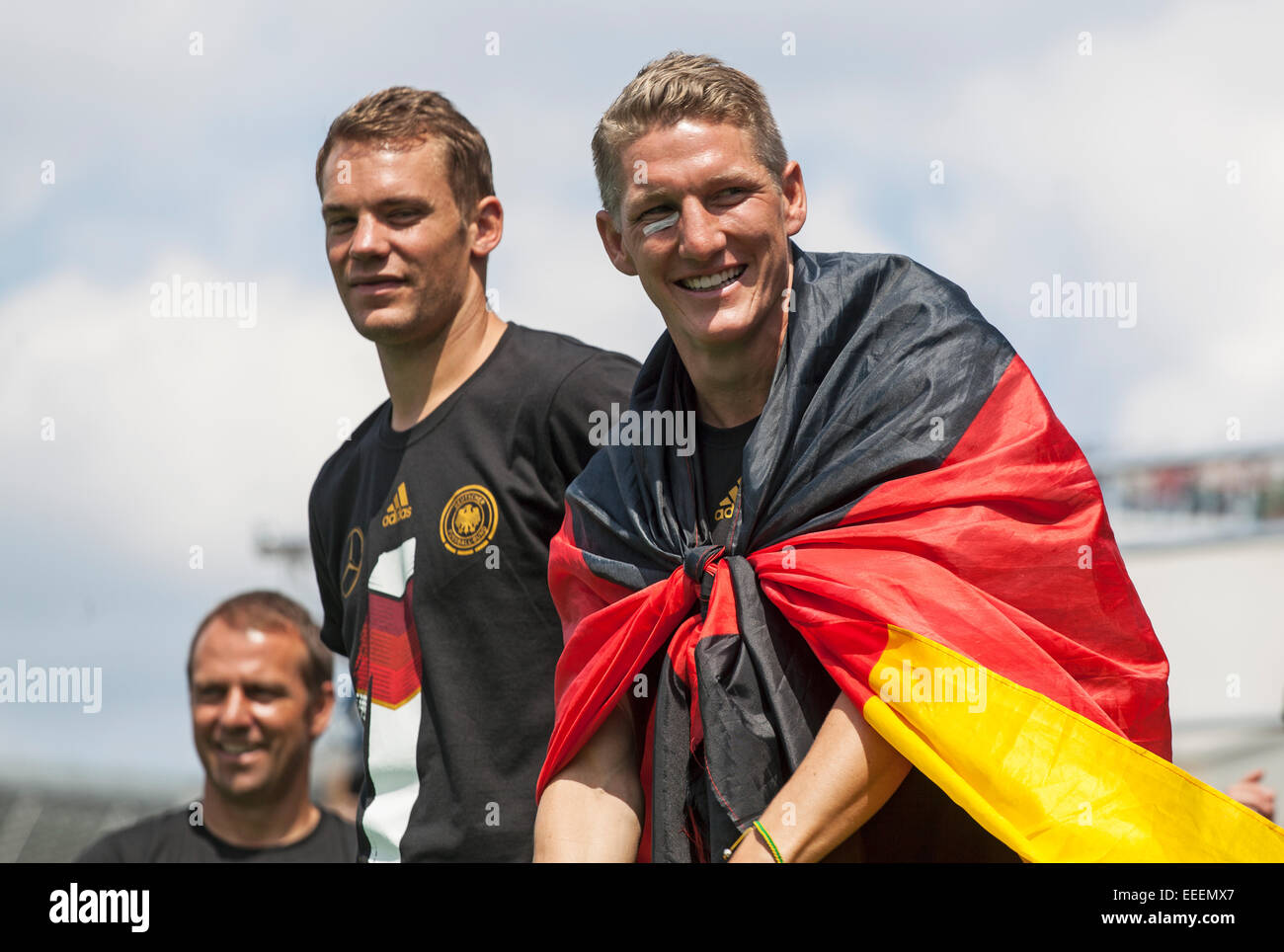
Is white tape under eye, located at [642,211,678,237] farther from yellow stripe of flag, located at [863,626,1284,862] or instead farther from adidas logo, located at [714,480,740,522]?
yellow stripe of flag, located at [863,626,1284,862]

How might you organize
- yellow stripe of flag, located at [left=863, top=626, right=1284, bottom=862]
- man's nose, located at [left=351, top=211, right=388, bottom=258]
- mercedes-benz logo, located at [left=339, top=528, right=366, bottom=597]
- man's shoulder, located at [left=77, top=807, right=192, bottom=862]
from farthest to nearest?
man's shoulder, located at [left=77, top=807, right=192, bottom=862]
mercedes-benz logo, located at [left=339, top=528, right=366, bottom=597]
man's nose, located at [left=351, top=211, right=388, bottom=258]
yellow stripe of flag, located at [left=863, top=626, right=1284, bottom=862]

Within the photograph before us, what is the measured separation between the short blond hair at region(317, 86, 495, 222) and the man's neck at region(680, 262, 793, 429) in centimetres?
139

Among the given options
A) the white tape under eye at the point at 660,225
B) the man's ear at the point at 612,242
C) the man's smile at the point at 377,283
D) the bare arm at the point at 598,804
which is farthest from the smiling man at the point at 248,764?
the white tape under eye at the point at 660,225

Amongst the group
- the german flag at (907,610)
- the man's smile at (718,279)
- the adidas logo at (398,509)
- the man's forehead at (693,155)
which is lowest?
the german flag at (907,610)

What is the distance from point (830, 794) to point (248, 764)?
326 cm

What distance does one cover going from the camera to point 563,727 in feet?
11.1

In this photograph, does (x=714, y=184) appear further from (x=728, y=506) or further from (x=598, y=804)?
(x=598, y=804)

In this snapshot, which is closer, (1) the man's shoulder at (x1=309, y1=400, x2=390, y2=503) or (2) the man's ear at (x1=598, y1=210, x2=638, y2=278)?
(2) the man's ear at (x1=598, y1=210, x2=638, y2=278)

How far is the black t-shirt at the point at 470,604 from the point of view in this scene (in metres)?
3.94

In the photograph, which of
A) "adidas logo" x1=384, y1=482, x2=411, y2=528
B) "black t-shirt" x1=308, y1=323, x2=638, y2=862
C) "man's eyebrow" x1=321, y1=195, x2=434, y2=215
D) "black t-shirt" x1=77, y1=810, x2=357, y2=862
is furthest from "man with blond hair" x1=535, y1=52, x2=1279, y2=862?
"black t-shirt" x1=77, y1=810, x2=357, y2=862

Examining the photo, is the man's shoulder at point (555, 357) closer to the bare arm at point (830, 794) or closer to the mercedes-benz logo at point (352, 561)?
the mercedes-benz logo at point (352, 561)

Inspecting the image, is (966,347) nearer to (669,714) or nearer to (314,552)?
(669,714)

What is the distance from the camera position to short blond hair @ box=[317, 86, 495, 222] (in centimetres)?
441

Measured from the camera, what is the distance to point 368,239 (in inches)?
168
